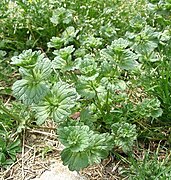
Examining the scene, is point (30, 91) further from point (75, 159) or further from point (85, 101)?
point (85, 101)

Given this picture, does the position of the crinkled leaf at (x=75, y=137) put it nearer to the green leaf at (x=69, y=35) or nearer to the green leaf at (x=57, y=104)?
the green leaf at (x=57, y=104)

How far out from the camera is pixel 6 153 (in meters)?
2.08

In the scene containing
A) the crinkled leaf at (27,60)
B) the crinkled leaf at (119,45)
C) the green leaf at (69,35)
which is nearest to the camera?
the crinkled leaf at (27,60)

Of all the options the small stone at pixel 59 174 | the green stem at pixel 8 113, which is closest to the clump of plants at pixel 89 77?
the green stem at pixel 8 113

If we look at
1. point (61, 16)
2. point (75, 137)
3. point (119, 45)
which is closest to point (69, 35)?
point (61, 16)

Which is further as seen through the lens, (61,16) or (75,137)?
(61,16)

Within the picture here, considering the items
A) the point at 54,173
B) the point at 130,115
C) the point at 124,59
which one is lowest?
the point at 54,173

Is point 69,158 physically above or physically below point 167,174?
above

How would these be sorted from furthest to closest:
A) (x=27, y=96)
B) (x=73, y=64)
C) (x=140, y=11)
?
(x=140, y=11)
(x=73, y=64)
(x=27, y=96)

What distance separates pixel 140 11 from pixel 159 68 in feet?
1.95

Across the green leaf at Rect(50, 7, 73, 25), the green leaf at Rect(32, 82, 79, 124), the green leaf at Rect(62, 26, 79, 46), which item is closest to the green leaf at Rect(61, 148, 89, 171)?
the green leaf at Rect(32, 82, 79, 124)

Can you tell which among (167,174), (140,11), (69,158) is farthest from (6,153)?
(140,11)

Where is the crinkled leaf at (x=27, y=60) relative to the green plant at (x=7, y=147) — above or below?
above

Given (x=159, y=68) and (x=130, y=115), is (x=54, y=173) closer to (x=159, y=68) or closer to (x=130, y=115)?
(x=130, y=115)
